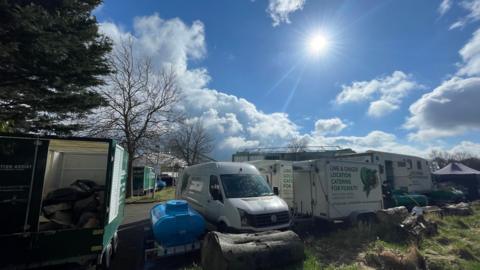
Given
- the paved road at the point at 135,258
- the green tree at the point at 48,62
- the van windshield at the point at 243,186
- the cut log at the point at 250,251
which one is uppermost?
the green tree at the point at 48,62

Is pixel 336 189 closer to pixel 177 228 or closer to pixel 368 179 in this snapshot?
pixel 368 179

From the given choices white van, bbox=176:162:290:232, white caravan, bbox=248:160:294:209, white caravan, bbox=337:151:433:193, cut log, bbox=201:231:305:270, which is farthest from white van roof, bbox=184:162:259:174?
white caravan, bbox=337:151:433:193

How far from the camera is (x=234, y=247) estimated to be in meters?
5.28

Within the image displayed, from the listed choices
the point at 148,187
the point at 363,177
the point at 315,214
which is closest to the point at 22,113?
the point at 315,214

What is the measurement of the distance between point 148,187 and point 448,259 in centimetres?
2589

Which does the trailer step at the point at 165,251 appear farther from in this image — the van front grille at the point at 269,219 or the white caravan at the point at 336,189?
the white caravan at the point at 336,189

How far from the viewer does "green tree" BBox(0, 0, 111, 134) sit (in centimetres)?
720

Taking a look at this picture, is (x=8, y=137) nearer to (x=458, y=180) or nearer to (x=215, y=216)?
(x=215, y=216)

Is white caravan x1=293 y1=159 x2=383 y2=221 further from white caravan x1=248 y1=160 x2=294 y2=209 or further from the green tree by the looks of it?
the green tree

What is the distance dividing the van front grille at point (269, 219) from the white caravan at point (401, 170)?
39.6 ft

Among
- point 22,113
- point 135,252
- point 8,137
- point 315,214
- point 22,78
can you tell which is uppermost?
point 22,78

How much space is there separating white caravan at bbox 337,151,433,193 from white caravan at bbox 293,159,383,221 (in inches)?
266

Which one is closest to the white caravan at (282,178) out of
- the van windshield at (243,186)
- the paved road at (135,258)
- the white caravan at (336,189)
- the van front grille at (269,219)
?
the white caravan at (336,189)

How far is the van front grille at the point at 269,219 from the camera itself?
7.14 metres
